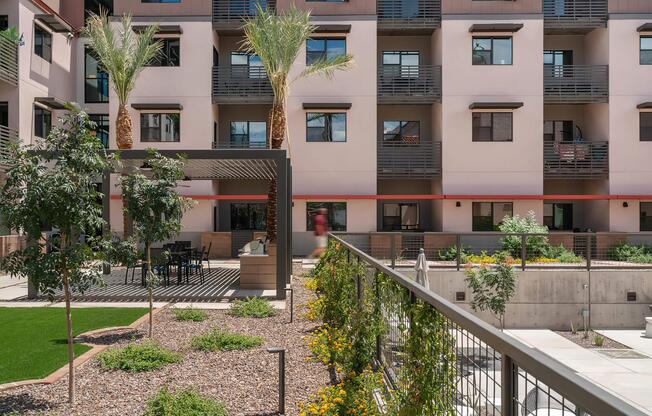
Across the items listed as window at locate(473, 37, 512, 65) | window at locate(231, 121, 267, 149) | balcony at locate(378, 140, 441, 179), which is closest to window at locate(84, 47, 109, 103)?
window at locate(231, 121, 267, 149)

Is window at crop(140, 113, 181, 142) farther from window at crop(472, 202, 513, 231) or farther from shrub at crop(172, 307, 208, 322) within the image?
window at crop(472, 202, 513, 231)

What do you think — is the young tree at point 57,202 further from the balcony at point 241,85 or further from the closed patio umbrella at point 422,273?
the balcony at point 241,85

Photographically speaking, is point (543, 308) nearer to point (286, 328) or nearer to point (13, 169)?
point (286, 328)

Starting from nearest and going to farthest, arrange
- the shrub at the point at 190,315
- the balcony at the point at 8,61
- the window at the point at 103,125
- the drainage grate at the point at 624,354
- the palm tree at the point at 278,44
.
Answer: the shrub at the point at 190,315 < the drainage grate at the point at 624,354 < the palm tree at the point at 278,44 < the balcony at the point at 8,61 < the window at the point at 103,125

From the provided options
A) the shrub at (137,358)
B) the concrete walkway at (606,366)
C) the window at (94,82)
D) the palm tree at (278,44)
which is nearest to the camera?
the shrub at (137,358)

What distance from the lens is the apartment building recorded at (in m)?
24.3

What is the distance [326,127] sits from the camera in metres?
24.5

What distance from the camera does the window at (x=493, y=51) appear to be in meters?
24.6

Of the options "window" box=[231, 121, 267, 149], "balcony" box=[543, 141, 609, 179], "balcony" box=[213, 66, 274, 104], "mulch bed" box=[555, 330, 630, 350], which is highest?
"balcony" box=[213, 66, 274, 104]

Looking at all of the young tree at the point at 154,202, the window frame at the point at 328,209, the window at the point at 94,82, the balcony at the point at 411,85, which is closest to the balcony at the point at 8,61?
the window at the point at 94,82

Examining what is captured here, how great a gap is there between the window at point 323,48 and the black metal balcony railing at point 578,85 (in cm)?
1055

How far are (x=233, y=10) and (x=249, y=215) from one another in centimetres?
1053

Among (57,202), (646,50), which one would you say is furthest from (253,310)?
(646,50)

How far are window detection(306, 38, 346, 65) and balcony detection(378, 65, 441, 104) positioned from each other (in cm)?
250
